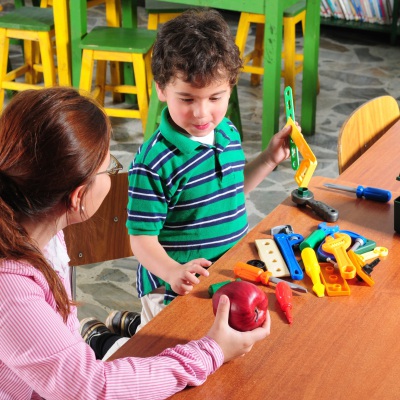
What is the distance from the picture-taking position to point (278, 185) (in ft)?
13.0

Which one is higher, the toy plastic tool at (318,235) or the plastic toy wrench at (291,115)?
the plastic toy wrench at (291,115)

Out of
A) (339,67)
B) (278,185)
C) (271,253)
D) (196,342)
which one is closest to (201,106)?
(271,253)

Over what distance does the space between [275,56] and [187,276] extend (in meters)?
2.41

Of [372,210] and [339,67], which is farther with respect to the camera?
[339,67]

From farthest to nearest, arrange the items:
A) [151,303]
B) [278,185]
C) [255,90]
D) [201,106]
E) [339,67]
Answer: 1. [339,67]
2. [255,90]
3. [278,185]
4. [151,303]
5. [201,106]

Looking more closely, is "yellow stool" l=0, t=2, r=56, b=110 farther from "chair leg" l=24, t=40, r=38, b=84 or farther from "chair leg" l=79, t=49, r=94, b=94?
"chair leg" l=24, t=40, r=38, b=84

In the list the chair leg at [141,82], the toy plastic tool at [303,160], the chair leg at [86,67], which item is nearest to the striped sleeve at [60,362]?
the toy plastic tool at [303,160]

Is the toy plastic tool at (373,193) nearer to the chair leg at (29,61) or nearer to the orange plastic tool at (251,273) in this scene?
the orange plastic tool at (251,273)

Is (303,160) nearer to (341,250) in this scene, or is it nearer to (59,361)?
(341,250)

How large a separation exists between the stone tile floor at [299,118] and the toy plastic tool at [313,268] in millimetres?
1049

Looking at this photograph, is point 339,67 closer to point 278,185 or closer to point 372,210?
point 278,185

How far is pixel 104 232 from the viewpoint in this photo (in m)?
2.06

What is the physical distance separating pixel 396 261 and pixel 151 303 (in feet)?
2.16

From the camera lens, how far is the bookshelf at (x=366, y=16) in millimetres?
6027
